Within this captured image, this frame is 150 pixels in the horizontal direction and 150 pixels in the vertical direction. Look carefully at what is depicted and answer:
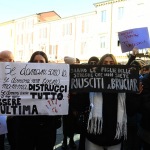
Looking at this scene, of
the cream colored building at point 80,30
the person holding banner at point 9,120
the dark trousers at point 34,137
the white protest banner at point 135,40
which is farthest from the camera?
the cream colored building at point 80,30

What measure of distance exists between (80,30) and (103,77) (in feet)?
118

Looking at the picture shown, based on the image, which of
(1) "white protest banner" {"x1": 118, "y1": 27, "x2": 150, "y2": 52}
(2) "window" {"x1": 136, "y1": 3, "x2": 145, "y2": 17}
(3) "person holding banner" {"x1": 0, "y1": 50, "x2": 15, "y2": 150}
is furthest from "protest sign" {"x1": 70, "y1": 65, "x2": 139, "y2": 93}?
(2) "window" {"x1": 136, "y1": 3, "x2": 145, "y2": 17}

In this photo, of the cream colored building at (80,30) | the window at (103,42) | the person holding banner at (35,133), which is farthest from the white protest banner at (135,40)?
the window at (103,42)

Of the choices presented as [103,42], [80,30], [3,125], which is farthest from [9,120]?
[80,30]

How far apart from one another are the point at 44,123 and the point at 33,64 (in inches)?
28.7

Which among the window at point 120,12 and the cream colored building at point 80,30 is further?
the window at point 120,12

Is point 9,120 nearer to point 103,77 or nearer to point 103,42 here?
point 103,77

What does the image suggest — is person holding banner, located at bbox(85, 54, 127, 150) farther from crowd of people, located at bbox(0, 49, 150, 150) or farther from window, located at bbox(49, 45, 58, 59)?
window, located at bbox(49, 45, 58, 59)

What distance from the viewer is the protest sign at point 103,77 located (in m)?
3.78

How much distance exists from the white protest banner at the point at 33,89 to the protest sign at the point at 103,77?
16 centimetres

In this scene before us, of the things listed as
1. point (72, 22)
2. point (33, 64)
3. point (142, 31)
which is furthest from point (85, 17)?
point (33, 64)

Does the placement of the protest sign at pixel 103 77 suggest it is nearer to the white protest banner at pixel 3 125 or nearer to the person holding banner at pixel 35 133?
the person holding banner at pixel 35 133

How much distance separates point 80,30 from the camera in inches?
1554

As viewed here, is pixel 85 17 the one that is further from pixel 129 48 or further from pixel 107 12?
pixel 129 48
